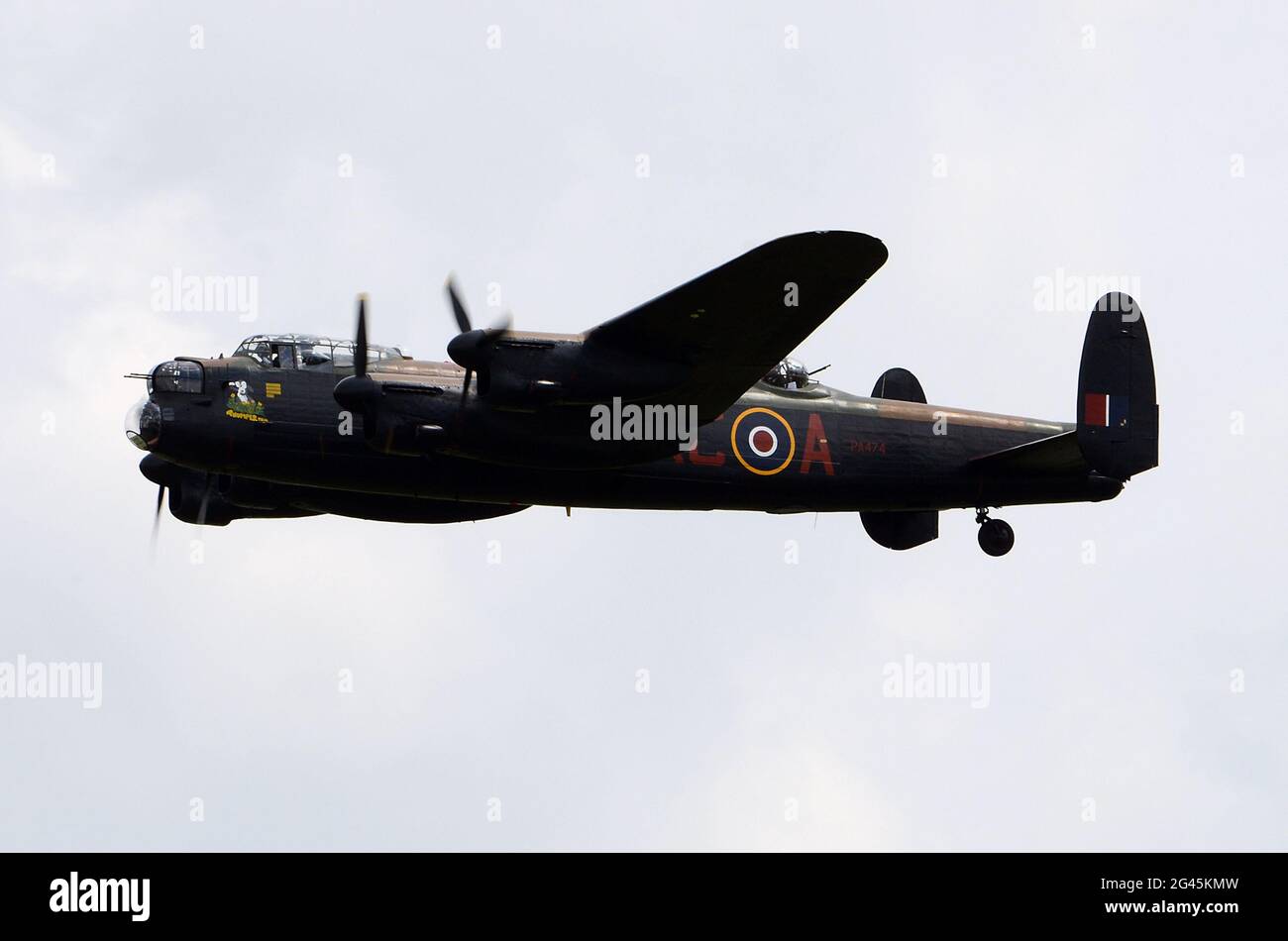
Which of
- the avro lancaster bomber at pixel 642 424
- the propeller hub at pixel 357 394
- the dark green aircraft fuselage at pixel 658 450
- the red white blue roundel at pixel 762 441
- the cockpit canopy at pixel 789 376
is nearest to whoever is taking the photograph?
the avro lancaster bomber at pixel 642 424

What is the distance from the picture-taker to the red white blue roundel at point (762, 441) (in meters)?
28.0

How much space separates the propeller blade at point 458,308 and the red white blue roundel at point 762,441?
420 centimetres

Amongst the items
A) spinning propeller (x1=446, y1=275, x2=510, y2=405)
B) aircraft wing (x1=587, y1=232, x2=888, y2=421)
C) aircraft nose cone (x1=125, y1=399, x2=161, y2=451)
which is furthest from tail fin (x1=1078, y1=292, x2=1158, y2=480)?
aircraft nose cone (x1=125, y1=399, x2=161, y2=451)

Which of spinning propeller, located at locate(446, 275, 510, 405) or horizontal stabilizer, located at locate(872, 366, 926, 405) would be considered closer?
spinning propeller, located at locate(446, 275, 510, 405)

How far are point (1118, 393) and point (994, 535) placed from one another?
2842 millimetres

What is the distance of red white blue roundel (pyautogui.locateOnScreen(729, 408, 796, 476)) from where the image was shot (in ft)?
91.8

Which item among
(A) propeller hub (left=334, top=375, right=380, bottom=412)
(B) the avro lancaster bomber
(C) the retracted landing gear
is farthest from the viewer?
(C) the retracted landing gear

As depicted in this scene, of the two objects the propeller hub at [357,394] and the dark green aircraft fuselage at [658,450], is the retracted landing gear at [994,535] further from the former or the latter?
the propeller hub at [357,394]

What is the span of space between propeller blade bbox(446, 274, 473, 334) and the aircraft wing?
1.86 metres

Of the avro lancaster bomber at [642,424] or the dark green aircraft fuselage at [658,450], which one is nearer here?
the avro lancaster bomber at [642,424]

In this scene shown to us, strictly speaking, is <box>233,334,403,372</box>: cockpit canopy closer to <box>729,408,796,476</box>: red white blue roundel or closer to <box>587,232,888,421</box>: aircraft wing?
<box>587,232,888,421</box>: aircraft wing

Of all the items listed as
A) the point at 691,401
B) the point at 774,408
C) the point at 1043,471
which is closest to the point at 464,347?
the point at 691,401

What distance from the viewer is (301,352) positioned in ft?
88.3

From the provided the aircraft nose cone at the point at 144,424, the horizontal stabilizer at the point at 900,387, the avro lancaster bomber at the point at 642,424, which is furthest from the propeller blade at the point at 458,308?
the horizontal stabilizer at the point at 900,387
